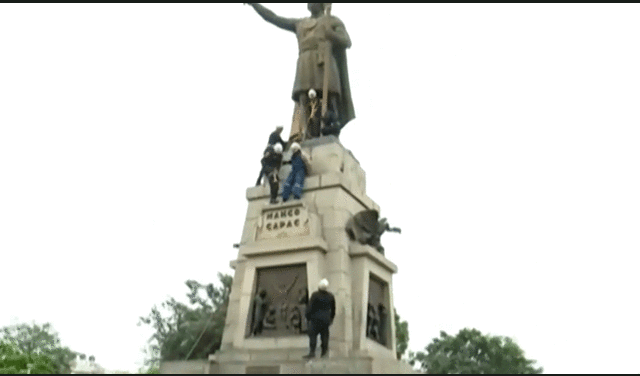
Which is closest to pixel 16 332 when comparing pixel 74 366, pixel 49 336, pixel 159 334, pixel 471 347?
pixel 49 336

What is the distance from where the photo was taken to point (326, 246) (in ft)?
38.0

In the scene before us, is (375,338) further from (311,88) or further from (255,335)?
(311,88)

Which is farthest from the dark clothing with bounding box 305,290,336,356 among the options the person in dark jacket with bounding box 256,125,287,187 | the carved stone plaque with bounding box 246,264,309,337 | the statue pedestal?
the person in dark jacket with bounding box 256,125,287,187

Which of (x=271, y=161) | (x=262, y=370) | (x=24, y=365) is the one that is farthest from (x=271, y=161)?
(x=24, y=365)

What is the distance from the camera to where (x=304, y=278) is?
1135cm

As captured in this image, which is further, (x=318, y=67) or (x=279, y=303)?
(x=318, y=67)

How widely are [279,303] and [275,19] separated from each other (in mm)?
7474

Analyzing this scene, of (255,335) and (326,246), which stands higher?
(326,246)

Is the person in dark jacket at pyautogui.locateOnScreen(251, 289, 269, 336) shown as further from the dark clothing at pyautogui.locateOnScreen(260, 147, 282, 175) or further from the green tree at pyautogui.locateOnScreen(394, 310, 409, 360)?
the green tree at pyautogui.locateOnScreen(394, 310, 409, 360)

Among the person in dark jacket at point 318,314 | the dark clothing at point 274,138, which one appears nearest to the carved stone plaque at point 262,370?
the person in dark jacket at point 318,314

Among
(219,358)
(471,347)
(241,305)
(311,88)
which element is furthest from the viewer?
(471,347)

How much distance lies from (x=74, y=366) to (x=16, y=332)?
169 feet

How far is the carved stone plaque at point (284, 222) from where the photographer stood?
38.8 feet

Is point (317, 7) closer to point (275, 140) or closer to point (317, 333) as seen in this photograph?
point (275, 140)
